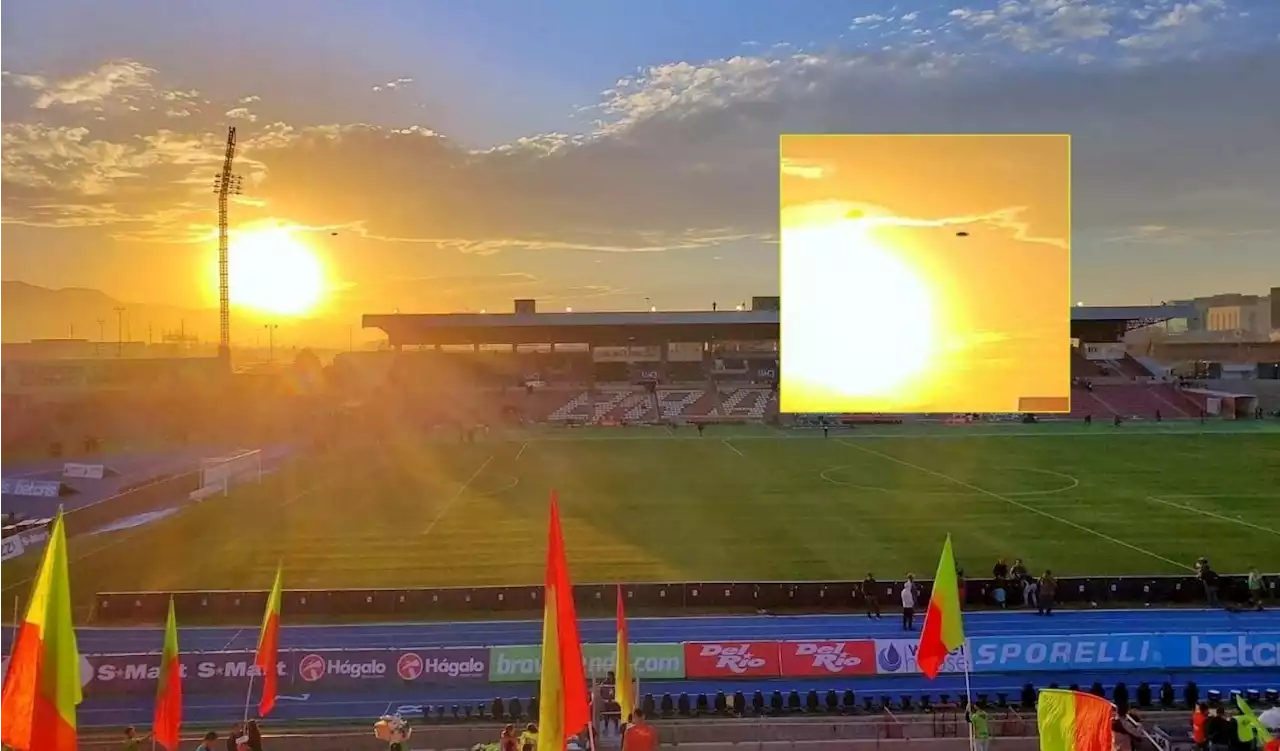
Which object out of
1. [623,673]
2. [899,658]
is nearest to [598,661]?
[623,673]

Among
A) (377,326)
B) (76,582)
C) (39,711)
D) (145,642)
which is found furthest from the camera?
(377,326)

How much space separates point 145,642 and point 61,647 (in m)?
9.46

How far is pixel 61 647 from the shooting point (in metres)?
6.88

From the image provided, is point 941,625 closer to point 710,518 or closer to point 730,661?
point 730,661

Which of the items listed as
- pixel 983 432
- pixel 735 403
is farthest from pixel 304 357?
pixel 983 432

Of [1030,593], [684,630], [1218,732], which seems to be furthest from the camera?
[1030,593]

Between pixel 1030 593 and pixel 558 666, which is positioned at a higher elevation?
pixel 558 666

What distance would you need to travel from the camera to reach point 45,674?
678cm

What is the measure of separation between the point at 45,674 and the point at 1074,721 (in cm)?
775

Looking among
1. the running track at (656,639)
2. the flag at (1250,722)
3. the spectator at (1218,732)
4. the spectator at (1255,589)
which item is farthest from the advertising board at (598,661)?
the spectator at (1255,589)

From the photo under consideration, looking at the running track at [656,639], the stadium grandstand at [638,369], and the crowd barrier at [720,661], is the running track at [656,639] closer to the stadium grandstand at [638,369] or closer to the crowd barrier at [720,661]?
the crowd barrier at [720,661]

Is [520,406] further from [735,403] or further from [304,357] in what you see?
[304,357]

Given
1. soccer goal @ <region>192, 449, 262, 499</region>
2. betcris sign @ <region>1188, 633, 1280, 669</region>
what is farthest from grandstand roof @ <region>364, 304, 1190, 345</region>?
betcris sign @ <region>1188, 633, 1280, 669</region>

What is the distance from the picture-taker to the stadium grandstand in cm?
6212
